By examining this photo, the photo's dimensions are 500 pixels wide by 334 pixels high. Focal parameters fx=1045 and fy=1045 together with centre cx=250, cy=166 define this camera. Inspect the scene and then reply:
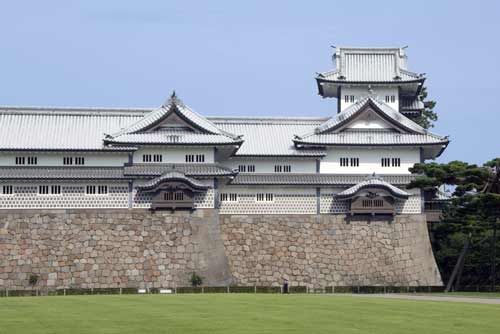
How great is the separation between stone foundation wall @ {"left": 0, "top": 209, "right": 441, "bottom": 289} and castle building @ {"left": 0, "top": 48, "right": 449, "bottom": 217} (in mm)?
1085

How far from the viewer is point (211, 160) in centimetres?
5944

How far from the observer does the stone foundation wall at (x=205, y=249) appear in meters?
54.3

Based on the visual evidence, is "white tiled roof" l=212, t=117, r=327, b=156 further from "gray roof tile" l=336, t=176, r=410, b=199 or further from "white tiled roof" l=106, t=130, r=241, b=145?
"gray roof tile" l=336, t=176, r=410, b=199

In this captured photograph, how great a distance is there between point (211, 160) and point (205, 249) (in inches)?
228

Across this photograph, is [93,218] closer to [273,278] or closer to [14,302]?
[273,278]

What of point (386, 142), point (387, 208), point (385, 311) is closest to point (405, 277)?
point (387, 208)

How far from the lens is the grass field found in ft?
87.0

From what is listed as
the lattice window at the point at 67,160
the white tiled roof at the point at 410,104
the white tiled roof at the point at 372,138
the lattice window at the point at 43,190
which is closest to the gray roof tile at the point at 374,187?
the white tiled roof at the point at 372,138

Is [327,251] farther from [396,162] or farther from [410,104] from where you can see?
[410,104]

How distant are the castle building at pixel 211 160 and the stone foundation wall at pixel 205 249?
109 cm

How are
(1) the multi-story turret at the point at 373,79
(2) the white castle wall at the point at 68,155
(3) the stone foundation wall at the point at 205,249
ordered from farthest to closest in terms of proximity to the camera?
(1) the multi-story turret at the point at 373,79 < (2) the white castle wall at the point at 68,155 < (3) the stone foundation wall at the point at 205,249

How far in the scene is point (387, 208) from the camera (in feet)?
195

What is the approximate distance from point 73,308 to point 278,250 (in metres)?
25.9

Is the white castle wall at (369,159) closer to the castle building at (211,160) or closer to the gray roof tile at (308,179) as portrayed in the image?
the castle building at (211,160)
